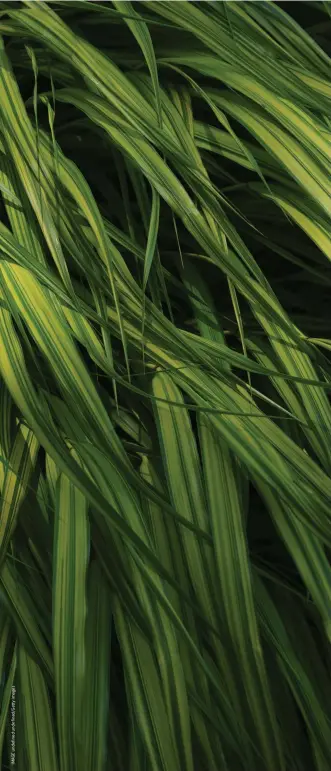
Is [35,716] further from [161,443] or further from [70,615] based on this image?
[161,443]

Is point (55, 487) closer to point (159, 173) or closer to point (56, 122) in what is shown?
point (159, 173)

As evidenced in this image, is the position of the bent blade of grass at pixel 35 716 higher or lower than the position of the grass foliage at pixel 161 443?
lower

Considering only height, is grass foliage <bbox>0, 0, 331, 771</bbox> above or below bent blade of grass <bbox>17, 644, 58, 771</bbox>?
above

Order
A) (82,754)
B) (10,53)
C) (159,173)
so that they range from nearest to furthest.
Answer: (82,754) → (159,173) → (10,53)

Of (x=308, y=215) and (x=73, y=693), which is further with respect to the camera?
(x=308, y=215)

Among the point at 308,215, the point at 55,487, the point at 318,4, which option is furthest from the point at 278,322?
the point at 318,4

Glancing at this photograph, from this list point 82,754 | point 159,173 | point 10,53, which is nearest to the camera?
point 82,754

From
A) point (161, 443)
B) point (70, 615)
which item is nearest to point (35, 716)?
point (70, 615)

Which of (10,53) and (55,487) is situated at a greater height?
(10,53)
